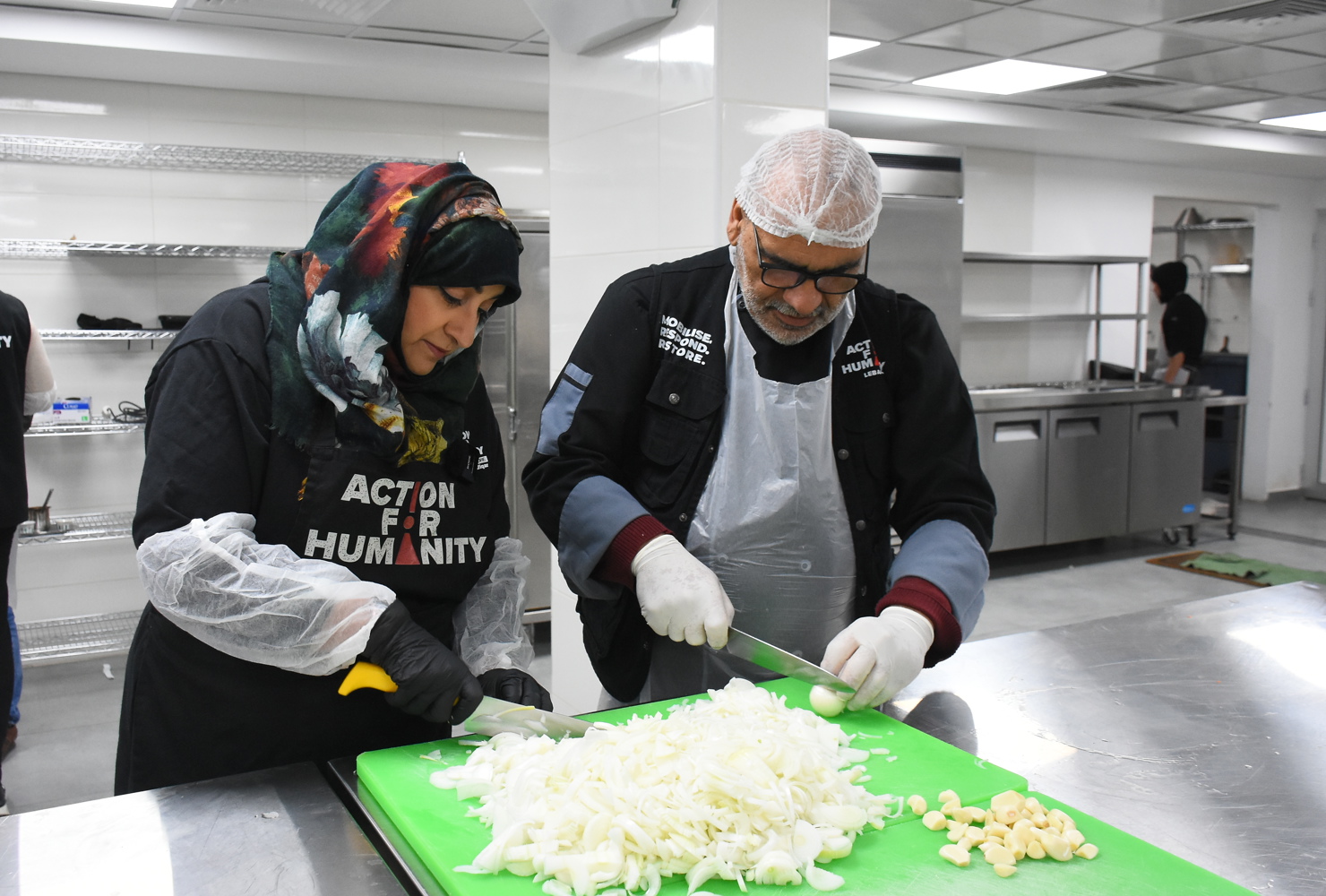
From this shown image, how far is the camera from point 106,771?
330cm

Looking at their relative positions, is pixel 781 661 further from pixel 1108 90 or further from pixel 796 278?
pixel 1108 90

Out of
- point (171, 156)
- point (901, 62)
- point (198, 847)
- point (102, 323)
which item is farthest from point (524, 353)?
point (198, 847)

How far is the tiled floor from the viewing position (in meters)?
3.31

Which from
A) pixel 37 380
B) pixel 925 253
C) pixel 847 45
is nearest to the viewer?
pixel 37 380

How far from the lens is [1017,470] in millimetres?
5867

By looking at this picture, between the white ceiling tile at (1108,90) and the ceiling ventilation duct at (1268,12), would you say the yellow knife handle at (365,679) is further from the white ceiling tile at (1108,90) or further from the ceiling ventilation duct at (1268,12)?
the white ceiling tile at (1108,90)

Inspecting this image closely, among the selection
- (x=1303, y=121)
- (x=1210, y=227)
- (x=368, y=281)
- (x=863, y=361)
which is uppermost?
(x=1303, y=121)

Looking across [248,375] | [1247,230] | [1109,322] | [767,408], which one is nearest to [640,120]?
[767,408]

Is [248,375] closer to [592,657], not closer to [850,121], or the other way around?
[592,657]

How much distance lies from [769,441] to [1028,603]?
4.16 metres

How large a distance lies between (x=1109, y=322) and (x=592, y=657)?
6597mm

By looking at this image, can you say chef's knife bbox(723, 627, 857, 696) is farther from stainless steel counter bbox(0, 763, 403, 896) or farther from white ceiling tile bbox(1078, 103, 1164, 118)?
white ceiling tile bbox(1078, 103, 1164, 118)

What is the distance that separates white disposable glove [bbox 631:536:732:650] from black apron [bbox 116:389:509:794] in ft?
0.98

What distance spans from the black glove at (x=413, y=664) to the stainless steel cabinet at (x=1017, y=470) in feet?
16.1
